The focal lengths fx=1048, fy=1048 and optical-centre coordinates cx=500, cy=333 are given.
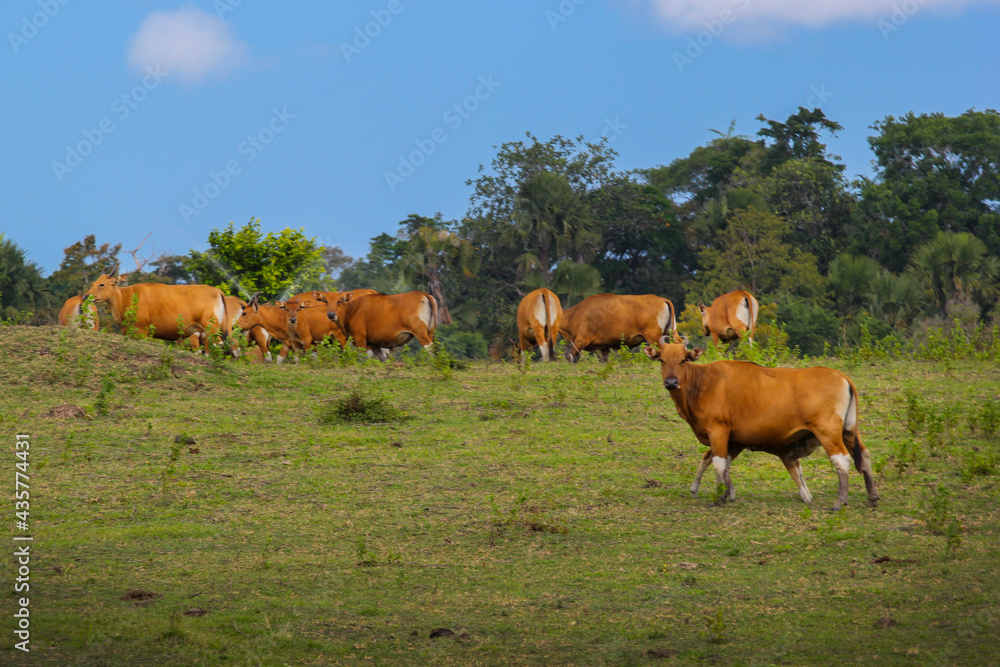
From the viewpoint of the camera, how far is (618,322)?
762 inches

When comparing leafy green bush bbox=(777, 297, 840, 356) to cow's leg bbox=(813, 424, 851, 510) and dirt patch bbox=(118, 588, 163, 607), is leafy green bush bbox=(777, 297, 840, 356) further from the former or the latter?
dirt patch bbox=(118, 588, 163, 607)

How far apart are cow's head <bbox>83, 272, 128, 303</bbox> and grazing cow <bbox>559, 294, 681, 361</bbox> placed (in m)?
8.14

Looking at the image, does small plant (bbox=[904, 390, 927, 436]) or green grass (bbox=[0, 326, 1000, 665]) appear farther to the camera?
small plant (bbox=[904, 390, 927, 436])

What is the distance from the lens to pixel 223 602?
282 inches

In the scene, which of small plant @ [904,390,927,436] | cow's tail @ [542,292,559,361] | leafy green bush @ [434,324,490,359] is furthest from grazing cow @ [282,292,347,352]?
leafy green bush @ [434,324,490,359]

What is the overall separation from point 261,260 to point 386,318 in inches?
412

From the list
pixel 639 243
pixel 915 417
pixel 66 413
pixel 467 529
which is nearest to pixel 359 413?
pixel 66 413

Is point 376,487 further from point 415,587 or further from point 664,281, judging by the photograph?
point 664,281

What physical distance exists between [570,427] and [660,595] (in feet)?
19.3

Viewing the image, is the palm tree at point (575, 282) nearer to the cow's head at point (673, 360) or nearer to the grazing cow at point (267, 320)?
the grazing cow at point (267, 320)

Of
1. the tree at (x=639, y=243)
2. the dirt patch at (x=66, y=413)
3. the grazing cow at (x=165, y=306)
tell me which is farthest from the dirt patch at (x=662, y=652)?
the tree at (x=639, y=243)

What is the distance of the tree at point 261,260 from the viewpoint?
28688mm

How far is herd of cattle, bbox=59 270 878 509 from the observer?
945 cm

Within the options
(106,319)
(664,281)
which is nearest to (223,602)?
(106,319)
